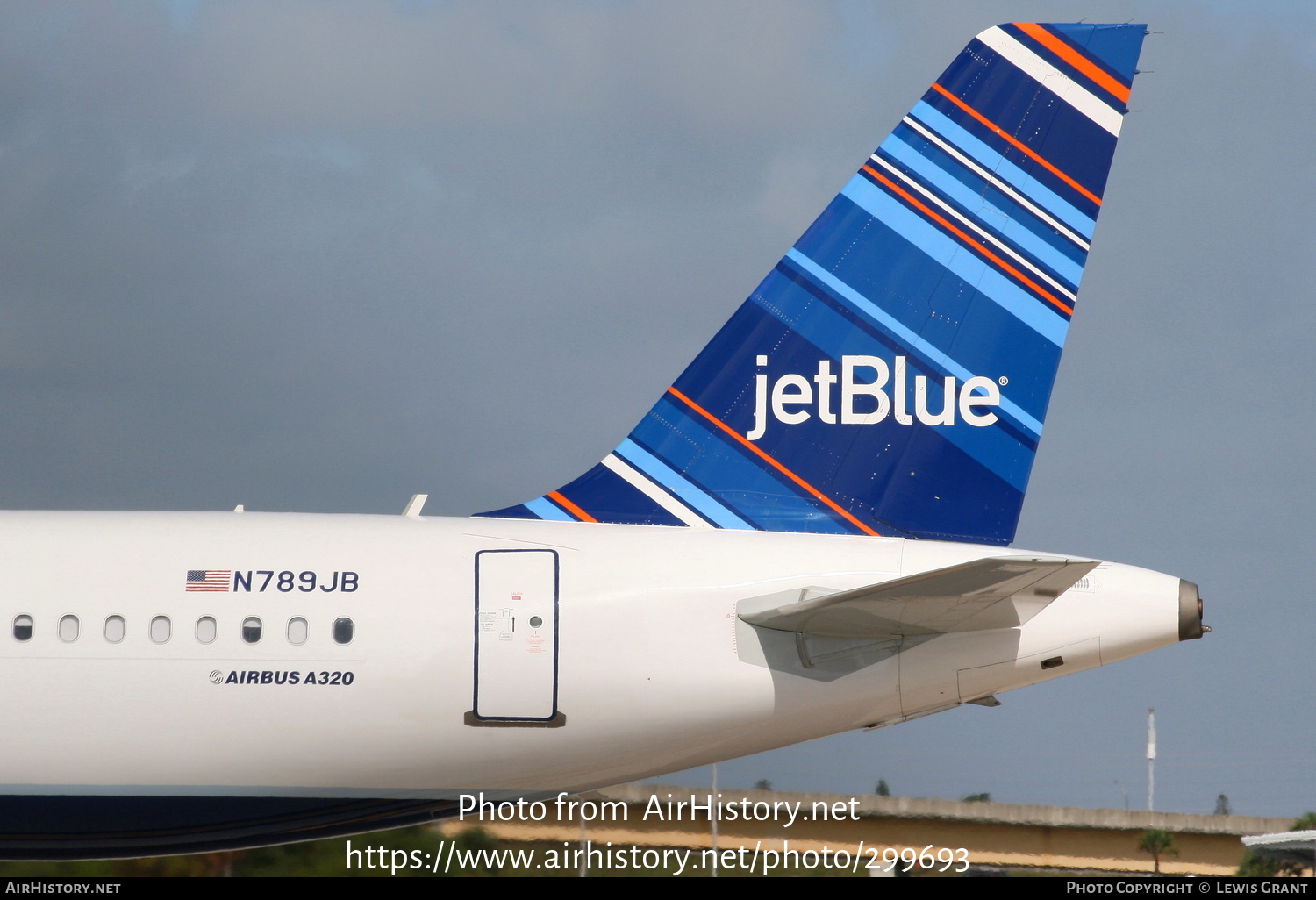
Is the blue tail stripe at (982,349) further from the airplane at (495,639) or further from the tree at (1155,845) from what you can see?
the tree at (1155,845)

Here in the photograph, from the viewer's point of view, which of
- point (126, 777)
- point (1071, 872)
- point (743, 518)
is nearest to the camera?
point (126, 777)

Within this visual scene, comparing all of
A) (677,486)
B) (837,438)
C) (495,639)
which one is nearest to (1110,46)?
(837,438)

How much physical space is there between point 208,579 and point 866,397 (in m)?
5.51

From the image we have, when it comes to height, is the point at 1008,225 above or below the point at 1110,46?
below

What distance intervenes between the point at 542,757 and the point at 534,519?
2.03 meters

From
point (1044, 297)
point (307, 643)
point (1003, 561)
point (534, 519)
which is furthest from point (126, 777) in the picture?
point (1044, 297)

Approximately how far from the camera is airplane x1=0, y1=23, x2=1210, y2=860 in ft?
29.4

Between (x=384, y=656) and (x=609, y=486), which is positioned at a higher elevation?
(x=609, y=486)

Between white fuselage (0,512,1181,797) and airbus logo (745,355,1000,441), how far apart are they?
150cm

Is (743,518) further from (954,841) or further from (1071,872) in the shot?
(1071,872)

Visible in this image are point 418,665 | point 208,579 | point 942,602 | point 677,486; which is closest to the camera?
point 942,602

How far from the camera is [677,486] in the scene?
1035cm

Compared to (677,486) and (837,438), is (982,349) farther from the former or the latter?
(677,486)

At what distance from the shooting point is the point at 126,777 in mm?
8961
